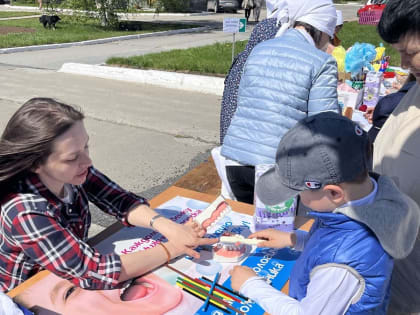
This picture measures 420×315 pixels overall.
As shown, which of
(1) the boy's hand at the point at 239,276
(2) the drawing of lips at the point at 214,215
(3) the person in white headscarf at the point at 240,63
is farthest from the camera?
(3) the person in white headscarf at the point at 240,63

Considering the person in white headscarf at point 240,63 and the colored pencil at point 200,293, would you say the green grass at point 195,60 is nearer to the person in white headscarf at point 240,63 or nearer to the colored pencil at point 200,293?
the person in white headscarf at point 240,63

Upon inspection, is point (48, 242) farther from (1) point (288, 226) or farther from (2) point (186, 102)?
(2) point (186, 102)

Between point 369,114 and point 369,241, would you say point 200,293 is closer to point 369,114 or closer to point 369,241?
point 369,241

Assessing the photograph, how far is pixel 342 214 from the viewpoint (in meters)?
1.07

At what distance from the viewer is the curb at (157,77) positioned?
7.42 m

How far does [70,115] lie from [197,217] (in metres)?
0.63

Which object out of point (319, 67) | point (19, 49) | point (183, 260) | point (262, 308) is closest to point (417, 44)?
point (319, 67)

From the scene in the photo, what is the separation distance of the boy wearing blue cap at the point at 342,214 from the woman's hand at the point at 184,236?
0.47m

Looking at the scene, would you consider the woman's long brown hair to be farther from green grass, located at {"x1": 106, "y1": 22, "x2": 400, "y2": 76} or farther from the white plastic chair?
green grass, located at {"x1": 106, "y1": 22, "x2": 400, "y2": 76}

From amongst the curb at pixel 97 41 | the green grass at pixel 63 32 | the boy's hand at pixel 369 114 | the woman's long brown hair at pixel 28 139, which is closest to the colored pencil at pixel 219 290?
the woman's long brown hair at pixel 28 139

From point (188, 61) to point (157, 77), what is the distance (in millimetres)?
1395

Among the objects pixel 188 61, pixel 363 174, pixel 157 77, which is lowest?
pixel 157 77

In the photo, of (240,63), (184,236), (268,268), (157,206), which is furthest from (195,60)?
(268,268)

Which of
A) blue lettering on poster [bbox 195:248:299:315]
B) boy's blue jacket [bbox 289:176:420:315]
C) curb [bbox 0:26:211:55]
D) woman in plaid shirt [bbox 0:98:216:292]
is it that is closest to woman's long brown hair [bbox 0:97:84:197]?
woman in plaid shirt [bbox 0:98:216:292]
